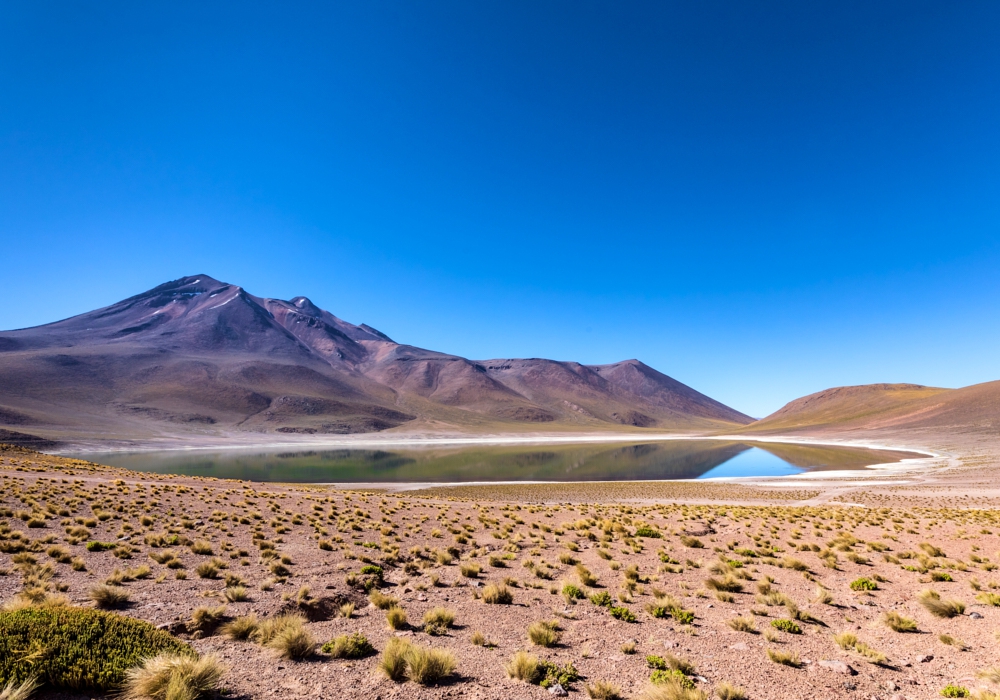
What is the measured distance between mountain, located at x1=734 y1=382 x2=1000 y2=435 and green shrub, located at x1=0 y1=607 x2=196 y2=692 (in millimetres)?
127677

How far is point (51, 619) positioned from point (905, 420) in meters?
164

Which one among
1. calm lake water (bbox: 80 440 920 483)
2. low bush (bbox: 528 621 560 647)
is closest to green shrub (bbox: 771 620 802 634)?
low bush (bbox: 528 621 560 647)

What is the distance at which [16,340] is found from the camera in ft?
573

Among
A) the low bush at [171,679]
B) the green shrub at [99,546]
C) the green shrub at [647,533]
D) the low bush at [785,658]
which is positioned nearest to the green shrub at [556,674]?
the low bush at [785,658]

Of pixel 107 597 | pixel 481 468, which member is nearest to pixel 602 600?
pixel 107 597

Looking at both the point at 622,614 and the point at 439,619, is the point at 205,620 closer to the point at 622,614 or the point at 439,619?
the point at 439,619

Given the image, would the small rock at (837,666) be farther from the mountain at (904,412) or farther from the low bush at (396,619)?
the mountain at (904,412)

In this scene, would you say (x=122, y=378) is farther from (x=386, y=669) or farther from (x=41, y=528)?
(x=386, y=669)

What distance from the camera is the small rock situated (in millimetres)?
6742

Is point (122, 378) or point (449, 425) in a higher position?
point (122, 378)

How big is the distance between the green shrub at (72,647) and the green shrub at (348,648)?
2.03 metres

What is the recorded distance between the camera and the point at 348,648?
6.81 meters

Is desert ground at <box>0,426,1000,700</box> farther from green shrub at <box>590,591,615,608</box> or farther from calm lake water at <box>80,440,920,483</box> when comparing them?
calm lake water at <box>80,440,920,483</box>

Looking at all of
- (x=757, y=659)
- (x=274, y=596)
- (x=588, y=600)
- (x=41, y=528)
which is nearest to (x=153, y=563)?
(x=274, y=596)
